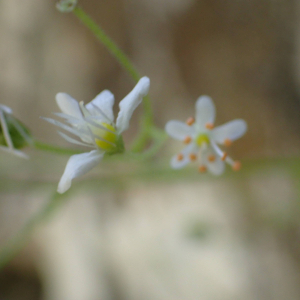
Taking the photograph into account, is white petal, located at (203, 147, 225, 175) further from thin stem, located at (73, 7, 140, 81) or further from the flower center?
thin stem, located at (73, 7, 140, 81)

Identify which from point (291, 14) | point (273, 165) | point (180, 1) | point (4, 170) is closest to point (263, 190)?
point (273, 165)

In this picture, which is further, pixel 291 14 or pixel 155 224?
pixel 155 224

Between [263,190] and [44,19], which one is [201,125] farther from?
[44,19]

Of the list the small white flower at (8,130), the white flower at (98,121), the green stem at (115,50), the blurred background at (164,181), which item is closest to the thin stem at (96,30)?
the green stem at (115,50)

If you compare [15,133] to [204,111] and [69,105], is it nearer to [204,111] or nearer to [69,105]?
[69,105]

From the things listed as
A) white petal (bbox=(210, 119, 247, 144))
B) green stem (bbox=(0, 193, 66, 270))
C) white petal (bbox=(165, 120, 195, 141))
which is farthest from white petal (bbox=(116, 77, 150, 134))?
green stem (bbox=(0, 193, 66, 270))

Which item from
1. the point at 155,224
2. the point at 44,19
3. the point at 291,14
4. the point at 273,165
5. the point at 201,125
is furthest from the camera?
the point at 44,19

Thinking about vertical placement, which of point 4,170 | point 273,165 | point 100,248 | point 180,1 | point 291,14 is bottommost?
point 100,248

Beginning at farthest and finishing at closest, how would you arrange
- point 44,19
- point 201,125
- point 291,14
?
point 44,19 < point 291,14 < point 201,125
